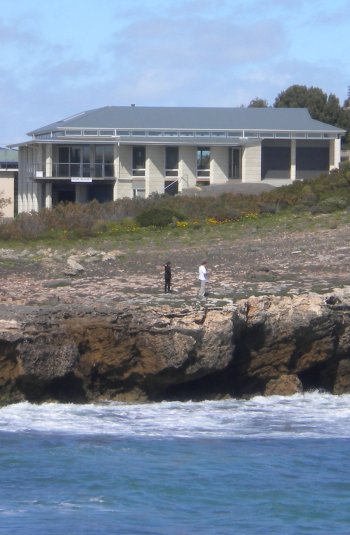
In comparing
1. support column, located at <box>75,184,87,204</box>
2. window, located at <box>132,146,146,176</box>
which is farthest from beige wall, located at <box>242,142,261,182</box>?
support column, located at <box>75,184,87,204</box>

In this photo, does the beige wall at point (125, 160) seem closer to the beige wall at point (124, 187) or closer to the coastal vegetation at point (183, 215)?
the beige wall at point (124, 187)

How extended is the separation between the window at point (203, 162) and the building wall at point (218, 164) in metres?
0.37

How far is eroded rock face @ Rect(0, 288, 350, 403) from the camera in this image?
73.4 feet

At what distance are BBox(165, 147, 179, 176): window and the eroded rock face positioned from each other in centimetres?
3052

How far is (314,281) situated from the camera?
2645 cm

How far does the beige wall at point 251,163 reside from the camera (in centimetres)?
5388

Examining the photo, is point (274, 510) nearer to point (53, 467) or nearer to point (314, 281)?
point (53, 467)

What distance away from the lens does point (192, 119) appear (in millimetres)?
57812

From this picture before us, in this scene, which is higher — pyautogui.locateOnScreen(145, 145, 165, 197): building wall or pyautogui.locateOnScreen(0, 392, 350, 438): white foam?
pyautogui.locateOnScreen(145, 145, 165, 197): building wall

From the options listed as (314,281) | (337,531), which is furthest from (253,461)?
(314,281)

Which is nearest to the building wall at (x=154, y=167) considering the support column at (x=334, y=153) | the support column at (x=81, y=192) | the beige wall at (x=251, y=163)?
the support column at (x=81, y=192)

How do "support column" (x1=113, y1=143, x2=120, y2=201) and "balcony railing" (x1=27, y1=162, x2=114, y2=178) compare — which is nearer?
"support column" (x1=113, y1=143, x2=120, y2=201)

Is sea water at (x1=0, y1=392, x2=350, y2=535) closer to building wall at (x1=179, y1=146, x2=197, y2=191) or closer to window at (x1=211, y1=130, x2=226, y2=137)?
building wall at (x1=179, y1=146, x2=197, y2=191)

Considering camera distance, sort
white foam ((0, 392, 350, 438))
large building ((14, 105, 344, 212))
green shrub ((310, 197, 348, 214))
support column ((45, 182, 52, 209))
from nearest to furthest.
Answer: white foam ((0, 392, 350, 438))
green shrub ((310, 197, 348, 214))
large building ((14, 105, 344, 212))
support column ((45, 182, 52, 209))
